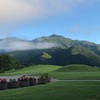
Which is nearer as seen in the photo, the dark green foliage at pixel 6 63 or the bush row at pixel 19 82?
the bush row at pixel 19 82

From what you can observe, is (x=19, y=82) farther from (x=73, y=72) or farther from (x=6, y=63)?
(x=6, y=63)

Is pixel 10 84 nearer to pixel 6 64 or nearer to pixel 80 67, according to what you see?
pixel 80 67

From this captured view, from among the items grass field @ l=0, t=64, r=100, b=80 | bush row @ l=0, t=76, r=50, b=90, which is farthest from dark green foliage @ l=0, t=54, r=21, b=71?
bush row @ l=0, t=76, r=50, b=90

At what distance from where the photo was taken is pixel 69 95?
20062 mm

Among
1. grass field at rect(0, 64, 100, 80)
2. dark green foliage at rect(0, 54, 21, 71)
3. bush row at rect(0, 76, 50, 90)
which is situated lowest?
bush row at rect(0, 76, 50, 90)

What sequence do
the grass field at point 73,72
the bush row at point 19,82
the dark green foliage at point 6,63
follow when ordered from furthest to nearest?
the dark green foliage at point 6,63
the grass field at point 73,72
the bush row at point 19,82

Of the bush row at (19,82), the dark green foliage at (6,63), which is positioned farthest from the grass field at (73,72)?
the dark green foliage at (6,63)

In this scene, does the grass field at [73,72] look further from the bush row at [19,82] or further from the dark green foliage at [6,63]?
the dark green foliage at [6,63]

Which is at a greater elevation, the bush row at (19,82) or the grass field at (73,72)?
the grass field at (73,72)

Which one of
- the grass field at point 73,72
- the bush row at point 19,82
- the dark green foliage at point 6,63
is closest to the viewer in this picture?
the bush row at point 19,82

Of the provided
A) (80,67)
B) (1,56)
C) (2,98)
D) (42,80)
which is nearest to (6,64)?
(1,56)

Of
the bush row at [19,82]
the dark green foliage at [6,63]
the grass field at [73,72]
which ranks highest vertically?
the dark green foliage at [6,63]

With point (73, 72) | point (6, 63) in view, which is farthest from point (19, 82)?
point (6, 63)

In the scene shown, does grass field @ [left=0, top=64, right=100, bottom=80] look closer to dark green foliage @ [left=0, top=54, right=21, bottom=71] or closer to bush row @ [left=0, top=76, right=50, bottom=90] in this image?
bush row @ [left=0, top=76, right=50, bottom=90]
